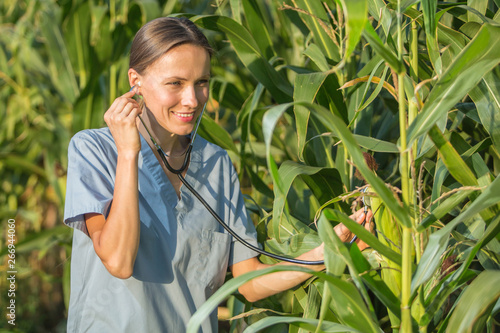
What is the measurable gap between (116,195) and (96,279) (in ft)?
0.57

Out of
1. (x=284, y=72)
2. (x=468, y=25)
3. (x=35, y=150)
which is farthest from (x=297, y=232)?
(x=35, y=150)

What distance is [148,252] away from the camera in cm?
98

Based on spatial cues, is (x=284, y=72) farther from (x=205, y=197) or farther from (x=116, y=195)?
(x=116, y=195)

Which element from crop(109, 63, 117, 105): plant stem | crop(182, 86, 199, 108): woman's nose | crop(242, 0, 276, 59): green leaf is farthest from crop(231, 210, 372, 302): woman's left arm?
crop(109, 63, 117, 105): plant stem

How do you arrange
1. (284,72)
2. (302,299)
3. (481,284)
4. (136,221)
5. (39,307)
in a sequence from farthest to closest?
(39,307) < (284,72) < (302,299) < (136,221) < (481,284)

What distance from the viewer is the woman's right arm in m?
0.87

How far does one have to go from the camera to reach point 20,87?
2.41 metres

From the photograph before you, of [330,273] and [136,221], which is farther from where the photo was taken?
[136,221]

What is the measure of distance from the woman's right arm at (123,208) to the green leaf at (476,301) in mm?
460

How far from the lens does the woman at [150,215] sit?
883 millimetres

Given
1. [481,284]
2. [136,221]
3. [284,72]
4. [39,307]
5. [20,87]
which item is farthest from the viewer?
[39,307]

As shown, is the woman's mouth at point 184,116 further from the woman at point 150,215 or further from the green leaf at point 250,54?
the green leaf at point 250,54

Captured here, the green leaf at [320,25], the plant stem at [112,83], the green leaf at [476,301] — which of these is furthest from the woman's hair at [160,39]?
the plant stem at [112,83]

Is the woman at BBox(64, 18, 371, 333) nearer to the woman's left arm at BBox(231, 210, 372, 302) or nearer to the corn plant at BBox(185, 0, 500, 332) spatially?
the woman's left arm at BBox(231, 210, 372, 302)
